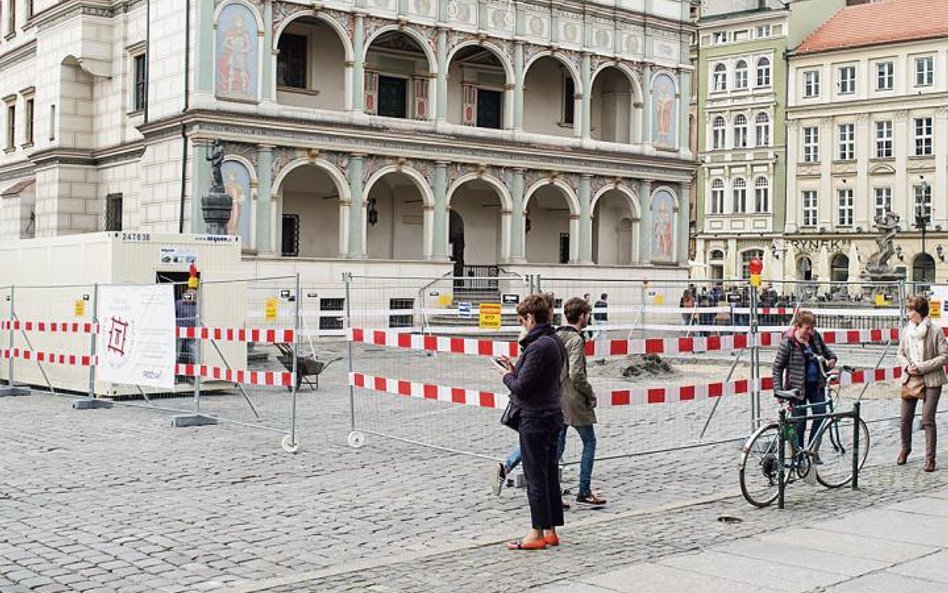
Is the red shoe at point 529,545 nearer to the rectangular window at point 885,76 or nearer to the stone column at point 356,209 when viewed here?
the stone column at point 356,209

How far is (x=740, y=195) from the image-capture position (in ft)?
246

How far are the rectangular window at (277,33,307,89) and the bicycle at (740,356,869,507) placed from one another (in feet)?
96.6

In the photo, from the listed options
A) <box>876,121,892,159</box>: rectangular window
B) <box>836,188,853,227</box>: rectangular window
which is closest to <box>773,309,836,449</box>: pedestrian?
<box>876,121,892,159</box>: rectangular window

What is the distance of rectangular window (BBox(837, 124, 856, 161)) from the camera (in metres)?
71.6

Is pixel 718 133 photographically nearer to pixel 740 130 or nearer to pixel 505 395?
pixel 740 130

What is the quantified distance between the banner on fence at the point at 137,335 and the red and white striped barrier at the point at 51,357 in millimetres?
844

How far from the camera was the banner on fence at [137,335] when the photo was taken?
53.0 ft

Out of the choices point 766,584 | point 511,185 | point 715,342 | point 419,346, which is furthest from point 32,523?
point 511,185

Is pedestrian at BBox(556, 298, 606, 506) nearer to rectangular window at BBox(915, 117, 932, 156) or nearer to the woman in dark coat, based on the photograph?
the woman in dark coat

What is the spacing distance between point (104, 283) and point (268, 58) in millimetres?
A: 18229

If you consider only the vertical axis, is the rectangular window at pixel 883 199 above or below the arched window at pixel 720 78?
below

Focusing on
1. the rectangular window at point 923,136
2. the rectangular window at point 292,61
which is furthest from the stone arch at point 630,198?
the rectangular window at point 923,136

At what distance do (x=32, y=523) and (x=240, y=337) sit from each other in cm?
647

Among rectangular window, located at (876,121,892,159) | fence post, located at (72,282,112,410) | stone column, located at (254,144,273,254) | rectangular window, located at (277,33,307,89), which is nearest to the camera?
fence post, located at (72,282,112,410)
